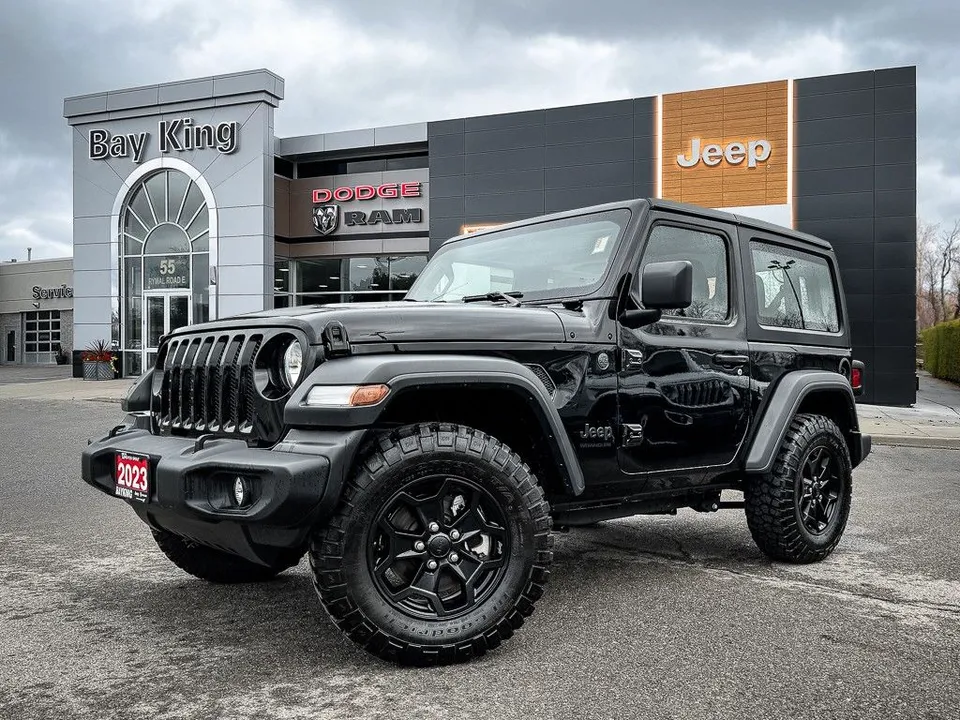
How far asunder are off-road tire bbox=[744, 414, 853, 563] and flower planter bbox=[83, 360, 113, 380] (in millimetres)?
23391

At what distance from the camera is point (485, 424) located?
139 inches

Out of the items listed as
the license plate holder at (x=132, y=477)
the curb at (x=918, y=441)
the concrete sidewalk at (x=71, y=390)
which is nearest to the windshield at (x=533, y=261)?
the license plate holder at (x=132, y=477)

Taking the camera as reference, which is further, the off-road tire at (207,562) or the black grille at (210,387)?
the off-road tire at (207,562)

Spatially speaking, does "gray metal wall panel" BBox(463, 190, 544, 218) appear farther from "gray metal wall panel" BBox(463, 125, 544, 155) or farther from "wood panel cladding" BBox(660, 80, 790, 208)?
"wood panel cladding" BBox(660, 80, 790, 208)

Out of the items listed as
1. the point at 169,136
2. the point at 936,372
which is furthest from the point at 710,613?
the point at 936,372

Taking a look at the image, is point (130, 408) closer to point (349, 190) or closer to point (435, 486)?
point (435, 486)

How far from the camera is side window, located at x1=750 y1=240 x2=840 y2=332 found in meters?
4.68

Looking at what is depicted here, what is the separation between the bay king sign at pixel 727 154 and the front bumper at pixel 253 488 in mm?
17699

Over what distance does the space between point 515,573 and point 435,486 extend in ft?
1.46

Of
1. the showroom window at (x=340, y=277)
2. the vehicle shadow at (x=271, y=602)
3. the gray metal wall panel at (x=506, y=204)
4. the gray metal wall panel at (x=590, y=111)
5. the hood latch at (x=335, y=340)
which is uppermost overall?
the gray metal wall panel at (x=590, y=111)

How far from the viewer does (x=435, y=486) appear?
3.10 meters

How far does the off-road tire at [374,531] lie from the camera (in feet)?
9.50

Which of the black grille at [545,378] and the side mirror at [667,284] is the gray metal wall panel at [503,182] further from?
the black grille at [545,378]

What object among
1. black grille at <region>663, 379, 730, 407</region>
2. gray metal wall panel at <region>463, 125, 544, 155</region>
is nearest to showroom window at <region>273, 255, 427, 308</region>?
gray metal wall panel at <region>463, 125, 544, 155</region>
